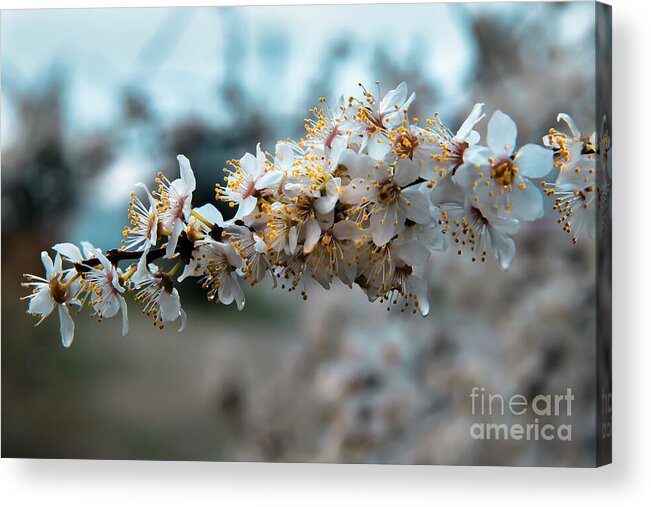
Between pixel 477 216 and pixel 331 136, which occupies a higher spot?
pixel 331 136

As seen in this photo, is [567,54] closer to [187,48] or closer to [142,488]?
[187,48]

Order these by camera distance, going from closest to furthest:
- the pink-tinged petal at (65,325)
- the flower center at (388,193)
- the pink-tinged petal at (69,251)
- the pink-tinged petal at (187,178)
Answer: the flower center at (388,193)
the pink-tinged petal at (187,178)
the pink-tinged petal at (69,251)
the pink-tinged petal at (65,325)

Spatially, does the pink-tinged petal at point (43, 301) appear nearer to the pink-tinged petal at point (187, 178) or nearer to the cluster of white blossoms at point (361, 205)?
the cluster of white blossoms at point (361, 205)

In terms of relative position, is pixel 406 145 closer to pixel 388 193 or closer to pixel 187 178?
pixel 388 193

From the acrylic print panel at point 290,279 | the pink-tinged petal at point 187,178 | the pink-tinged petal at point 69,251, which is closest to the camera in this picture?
the pink-tinged petal at point 187,178

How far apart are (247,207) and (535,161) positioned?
56cm

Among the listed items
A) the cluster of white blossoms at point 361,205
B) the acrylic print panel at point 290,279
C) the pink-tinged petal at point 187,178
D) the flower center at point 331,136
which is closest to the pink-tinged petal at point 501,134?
the cluster of white blossoms at point 361,205

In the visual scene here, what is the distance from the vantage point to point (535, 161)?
6.06 feet

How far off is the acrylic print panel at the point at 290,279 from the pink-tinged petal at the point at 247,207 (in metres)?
0.89

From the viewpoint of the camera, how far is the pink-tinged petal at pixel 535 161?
1842 mm

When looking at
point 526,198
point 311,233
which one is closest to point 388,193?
point 311,233

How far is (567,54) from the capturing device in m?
2.88

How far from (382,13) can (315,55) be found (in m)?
0.24

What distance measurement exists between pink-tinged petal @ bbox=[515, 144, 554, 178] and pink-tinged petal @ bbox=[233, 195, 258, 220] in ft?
1.67
